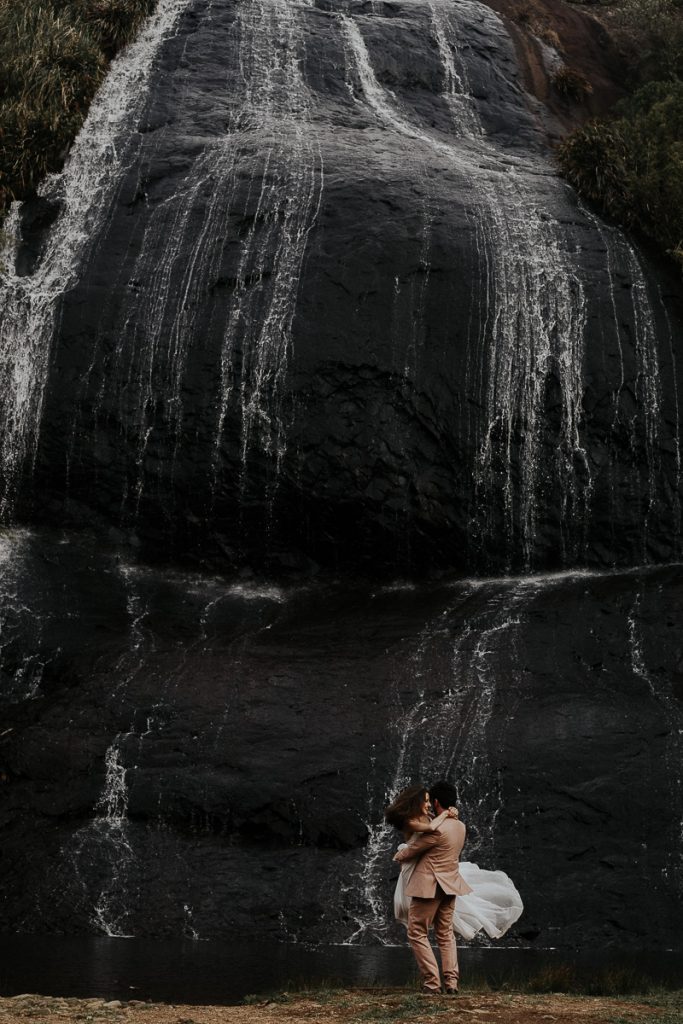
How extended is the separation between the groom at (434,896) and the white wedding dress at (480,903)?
141 mm

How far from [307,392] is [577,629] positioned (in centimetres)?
586

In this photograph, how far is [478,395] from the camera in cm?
2055

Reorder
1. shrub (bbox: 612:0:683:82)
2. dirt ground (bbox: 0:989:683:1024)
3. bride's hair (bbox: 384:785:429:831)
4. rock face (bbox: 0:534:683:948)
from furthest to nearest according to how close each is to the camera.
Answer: shrub (bbox: 612:0:683:82)
rock face (bbox: 0:534:683:948)
bride's hair (bbox: 384:785:429:831)
dirt ground (bbox: 0:989:683:1024)

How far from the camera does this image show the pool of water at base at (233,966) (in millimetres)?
10453

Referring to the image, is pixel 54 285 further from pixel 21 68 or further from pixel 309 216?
pixel 21 68

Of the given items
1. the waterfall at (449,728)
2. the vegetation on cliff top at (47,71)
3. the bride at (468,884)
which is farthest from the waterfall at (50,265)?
the bride at (468,884)

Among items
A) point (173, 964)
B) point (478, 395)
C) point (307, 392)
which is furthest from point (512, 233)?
point (173, 964)

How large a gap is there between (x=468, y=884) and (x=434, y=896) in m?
0.52

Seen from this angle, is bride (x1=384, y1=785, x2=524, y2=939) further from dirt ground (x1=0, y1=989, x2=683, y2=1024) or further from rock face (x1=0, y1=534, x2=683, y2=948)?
rock face (x1=0, y1=534, x2=683, y2=948)

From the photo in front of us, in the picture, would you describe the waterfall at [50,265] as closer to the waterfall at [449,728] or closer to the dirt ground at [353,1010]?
the waterfall at [449,728]

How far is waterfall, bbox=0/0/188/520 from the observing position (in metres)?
20.6

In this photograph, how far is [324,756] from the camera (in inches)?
619

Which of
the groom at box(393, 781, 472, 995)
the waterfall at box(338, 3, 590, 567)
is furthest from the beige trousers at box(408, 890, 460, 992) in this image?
the waterfall at box(338, 3, 590, 567)

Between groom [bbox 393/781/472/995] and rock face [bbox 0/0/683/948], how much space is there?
175 inches
